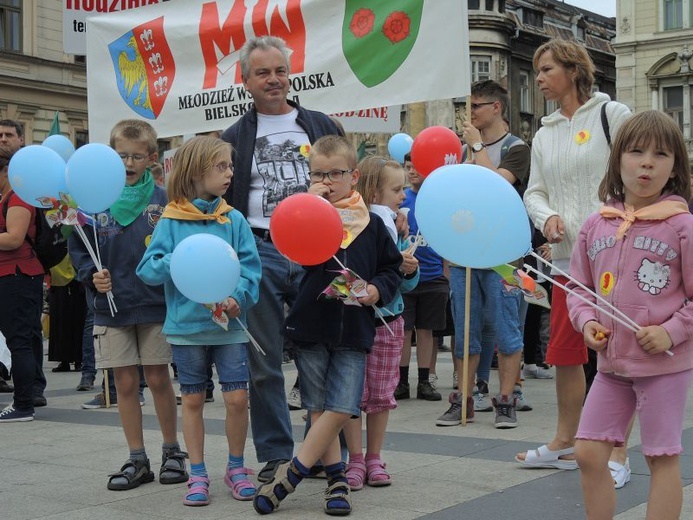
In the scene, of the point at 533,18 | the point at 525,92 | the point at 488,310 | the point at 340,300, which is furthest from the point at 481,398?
the point at 533,18

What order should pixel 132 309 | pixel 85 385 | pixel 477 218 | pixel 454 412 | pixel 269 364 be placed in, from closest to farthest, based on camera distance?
pixel 477 218, pixel 269 364, pixel 132 309, pixel 454 412, pixel 85 385

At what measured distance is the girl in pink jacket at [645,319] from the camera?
11.3ft

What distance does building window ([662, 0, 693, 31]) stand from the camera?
4078 centimetres

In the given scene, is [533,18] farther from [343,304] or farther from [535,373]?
[343,304]

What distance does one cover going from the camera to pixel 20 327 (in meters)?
7.54

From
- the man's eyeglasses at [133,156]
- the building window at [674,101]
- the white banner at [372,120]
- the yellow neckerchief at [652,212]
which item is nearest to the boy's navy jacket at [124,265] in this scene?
the man's eyeglasses at [133,156]

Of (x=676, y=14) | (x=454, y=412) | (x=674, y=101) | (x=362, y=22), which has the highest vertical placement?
(x=676, y=14)

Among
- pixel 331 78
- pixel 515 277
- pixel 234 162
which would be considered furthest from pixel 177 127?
pixel 515 277

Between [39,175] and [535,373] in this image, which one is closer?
[39,175]

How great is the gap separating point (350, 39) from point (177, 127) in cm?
158

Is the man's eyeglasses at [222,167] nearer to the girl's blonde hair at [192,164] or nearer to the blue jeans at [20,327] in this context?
the girl's blonde hair at [192,164]

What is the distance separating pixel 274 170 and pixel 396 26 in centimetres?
215

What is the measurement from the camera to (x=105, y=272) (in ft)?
17.0

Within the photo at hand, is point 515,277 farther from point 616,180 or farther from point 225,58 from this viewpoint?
point 225,58
